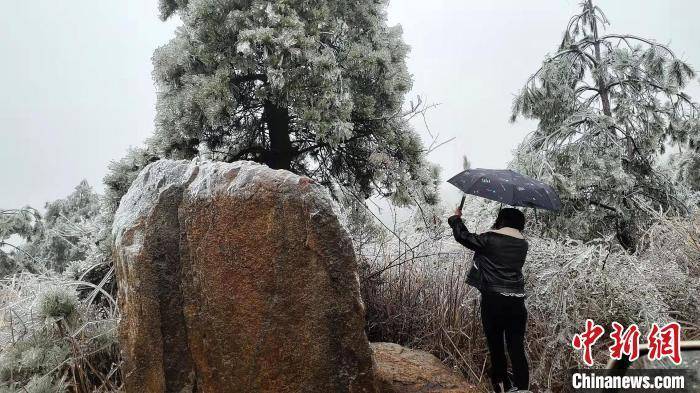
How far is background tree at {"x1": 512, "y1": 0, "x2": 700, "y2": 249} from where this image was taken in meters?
8.50

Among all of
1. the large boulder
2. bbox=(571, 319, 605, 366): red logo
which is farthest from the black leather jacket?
the large boulder

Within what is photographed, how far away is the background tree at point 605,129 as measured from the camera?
850 cm

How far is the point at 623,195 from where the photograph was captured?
859cm

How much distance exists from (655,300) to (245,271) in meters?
3.88

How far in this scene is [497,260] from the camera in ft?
12.6

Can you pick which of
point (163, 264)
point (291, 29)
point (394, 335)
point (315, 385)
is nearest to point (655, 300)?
point (394, 335)

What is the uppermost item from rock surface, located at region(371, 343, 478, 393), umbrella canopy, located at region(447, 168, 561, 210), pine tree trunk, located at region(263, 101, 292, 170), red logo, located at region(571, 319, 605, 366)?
pine tree trunk, located at region(263, 101, 292, 170)

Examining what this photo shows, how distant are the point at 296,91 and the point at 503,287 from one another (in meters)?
4.42

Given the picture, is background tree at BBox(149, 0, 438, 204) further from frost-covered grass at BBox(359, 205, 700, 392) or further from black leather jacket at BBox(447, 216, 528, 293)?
black leather jacket at BBox(447, 216, 528, 293)

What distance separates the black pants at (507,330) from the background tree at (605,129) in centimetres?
456

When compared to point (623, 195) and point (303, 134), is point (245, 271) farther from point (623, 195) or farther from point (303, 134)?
point (623, 195)

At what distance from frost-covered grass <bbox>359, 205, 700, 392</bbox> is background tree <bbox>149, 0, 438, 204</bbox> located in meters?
2.39

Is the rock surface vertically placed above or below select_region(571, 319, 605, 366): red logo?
below

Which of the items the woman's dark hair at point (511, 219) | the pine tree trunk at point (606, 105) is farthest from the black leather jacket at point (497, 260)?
the pine tree trunk at point (606, 105)
